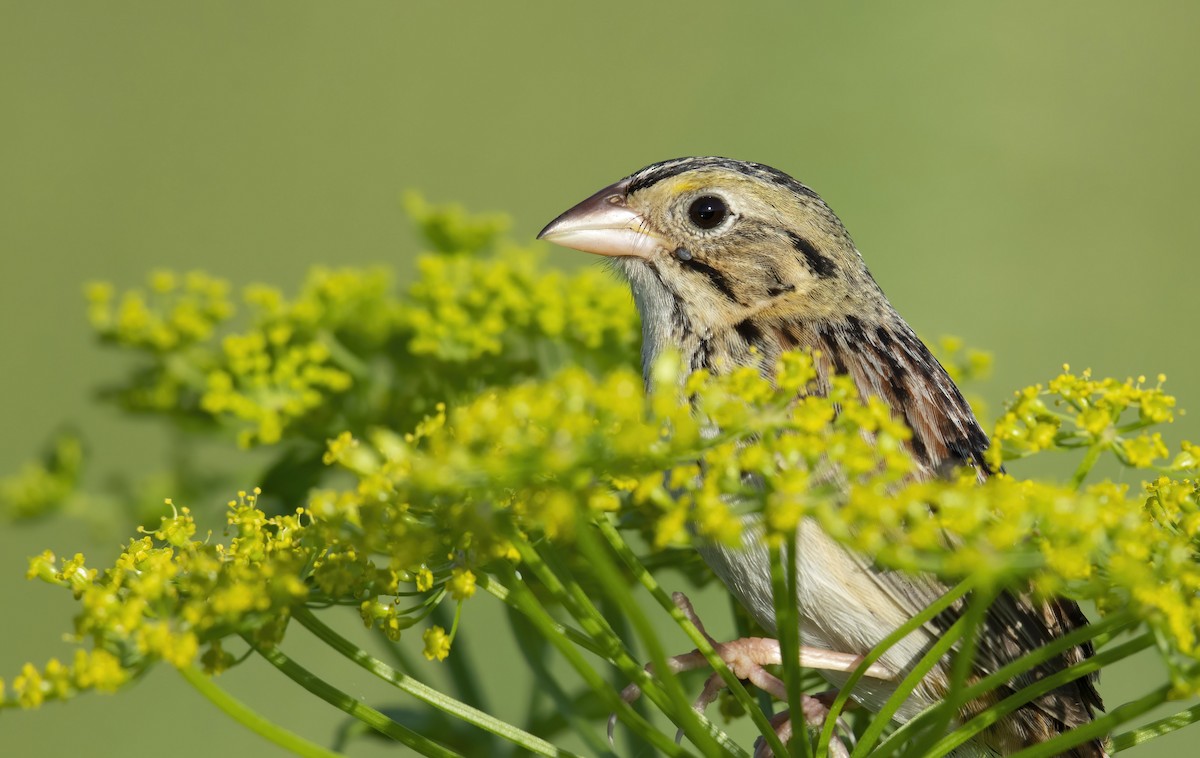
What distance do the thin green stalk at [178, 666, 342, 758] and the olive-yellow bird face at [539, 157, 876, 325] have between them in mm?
808

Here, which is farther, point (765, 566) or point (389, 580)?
point (765, 566)

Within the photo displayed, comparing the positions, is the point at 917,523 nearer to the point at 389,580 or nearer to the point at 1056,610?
the point at 389,580

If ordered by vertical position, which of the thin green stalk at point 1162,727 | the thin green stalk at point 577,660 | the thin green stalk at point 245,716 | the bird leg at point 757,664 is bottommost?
the thin green stalk at point 245,716

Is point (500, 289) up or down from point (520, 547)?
up

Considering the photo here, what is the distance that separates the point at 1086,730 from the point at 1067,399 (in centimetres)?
26

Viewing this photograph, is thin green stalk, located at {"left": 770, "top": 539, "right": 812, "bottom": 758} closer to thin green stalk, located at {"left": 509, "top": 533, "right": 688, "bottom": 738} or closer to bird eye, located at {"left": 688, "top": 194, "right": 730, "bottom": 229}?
thin green stalk, located at {"left": 509, "top": 533, "right": 688, "bottom": 738}

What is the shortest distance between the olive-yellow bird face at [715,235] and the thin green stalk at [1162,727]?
668mm

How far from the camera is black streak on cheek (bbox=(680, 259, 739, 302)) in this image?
1.43 metres

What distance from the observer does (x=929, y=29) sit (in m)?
2.68

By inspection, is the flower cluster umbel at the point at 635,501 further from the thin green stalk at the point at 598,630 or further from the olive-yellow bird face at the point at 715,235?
the olive-yellow bird face at the point at 715,235

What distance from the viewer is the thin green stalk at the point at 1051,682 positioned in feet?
2.28

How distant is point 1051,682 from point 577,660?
320mm

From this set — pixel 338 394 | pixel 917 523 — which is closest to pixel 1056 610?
pixel 917 523

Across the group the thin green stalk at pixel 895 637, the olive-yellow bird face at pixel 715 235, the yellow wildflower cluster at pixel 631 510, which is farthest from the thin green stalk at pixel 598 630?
the olive-yellow bird face at pixel 715 235
